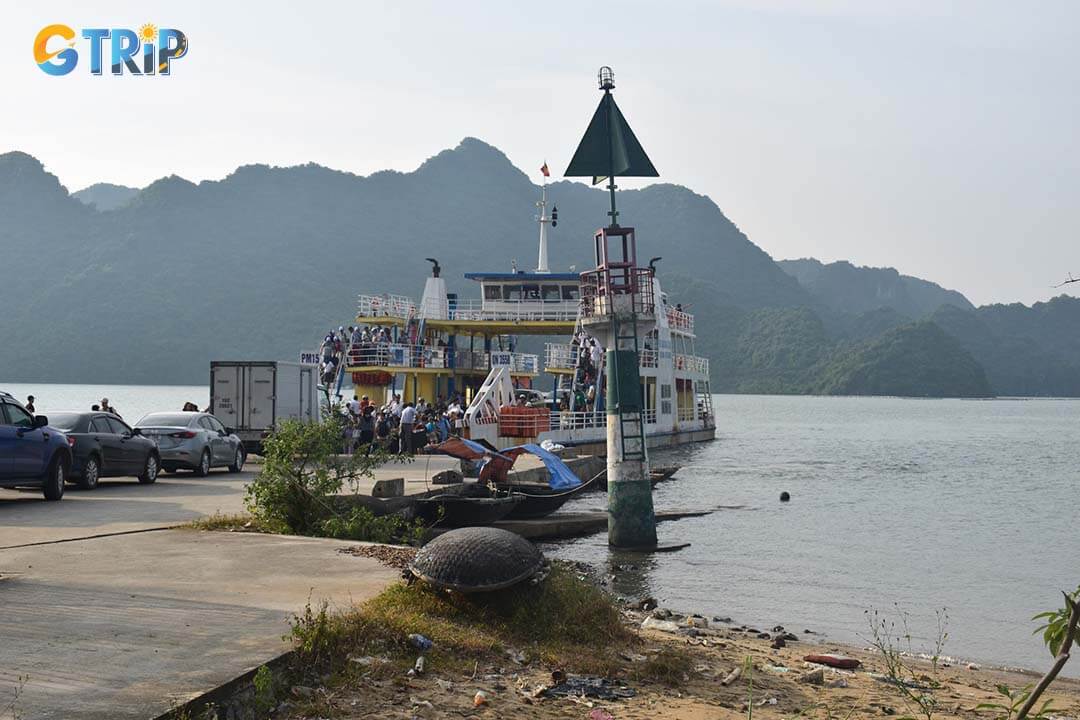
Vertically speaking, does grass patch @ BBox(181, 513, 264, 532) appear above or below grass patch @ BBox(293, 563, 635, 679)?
above

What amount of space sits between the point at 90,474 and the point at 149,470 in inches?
75.5

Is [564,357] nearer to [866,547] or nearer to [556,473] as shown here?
[866,547]

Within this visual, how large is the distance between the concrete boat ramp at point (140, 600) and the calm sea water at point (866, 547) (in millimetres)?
6924

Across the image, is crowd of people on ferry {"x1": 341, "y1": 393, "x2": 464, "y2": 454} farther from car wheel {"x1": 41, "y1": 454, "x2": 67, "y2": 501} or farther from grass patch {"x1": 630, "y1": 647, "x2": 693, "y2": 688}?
grass patch {"x1": 630, "y1": 647, "x2": 693, "y2": 688}

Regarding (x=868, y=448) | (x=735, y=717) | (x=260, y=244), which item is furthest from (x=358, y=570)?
(x=260, y=244)

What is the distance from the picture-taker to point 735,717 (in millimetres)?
7836

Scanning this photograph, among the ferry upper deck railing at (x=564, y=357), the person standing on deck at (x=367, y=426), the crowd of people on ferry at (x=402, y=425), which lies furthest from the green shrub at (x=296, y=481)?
the ferry upper deck railing at (x=564, y=357)

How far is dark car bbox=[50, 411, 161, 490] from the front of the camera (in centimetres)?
1909

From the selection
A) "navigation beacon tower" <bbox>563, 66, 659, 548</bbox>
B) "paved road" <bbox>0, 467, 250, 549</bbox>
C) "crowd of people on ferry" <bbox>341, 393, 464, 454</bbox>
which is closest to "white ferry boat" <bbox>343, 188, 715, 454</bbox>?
"crowd of people on ferry" <bbox>341, 393, 464, 454</bbox>

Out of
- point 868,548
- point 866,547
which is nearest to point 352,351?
point 866,547

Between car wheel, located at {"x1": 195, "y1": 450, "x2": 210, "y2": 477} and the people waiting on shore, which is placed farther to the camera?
the people waiting on shore

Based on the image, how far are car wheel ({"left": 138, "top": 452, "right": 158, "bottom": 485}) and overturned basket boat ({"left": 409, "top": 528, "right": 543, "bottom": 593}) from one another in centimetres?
1366

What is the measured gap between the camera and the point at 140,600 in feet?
28.8

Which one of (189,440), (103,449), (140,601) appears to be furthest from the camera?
(189,440)
